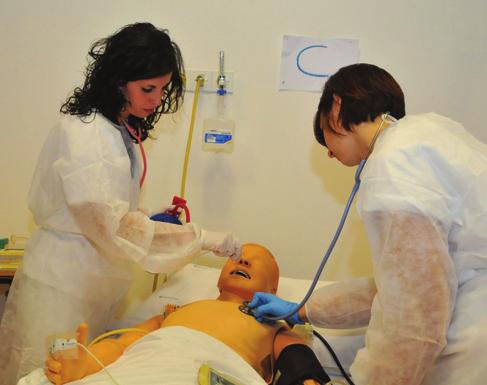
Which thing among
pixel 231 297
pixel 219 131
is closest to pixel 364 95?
pixel 231 297

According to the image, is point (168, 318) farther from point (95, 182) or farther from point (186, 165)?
point (186, 165)

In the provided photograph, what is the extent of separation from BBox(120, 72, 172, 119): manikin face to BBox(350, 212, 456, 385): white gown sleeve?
0.80 metres

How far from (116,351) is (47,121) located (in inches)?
53.0

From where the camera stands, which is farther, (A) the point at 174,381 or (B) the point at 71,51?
(B) the point at 71,51

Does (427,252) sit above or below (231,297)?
above

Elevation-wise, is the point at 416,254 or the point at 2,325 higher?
the point at 416,254

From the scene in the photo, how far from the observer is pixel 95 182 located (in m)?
1.24

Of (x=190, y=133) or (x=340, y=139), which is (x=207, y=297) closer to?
(x=190, y=133)

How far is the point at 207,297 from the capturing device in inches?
70.1

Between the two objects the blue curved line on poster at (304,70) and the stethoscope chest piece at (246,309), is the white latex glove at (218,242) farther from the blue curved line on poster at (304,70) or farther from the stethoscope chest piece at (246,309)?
the blue curved line on poster at (304,70)

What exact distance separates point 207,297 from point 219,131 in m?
0.76

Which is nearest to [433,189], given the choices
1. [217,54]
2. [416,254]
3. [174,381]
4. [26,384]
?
[416,254]

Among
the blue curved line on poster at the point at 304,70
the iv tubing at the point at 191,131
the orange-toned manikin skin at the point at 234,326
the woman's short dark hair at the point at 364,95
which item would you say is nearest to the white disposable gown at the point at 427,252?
the woman's short dark hair at the point at 364,95

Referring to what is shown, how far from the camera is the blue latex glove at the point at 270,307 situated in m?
1.44
